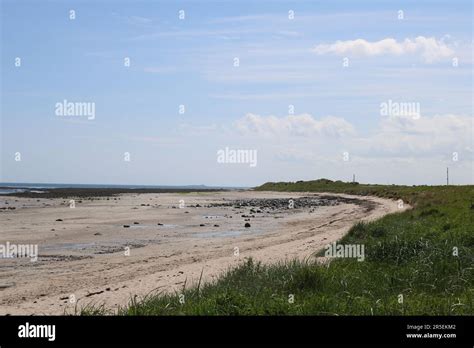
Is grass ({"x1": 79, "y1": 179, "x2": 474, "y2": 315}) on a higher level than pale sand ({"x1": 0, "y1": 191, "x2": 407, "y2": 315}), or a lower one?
higher

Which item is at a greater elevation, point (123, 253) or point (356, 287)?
point (356, 287)

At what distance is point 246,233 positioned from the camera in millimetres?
30281

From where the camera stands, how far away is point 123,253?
22078 mm

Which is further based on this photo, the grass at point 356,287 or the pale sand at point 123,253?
the pale sand at point 123,253

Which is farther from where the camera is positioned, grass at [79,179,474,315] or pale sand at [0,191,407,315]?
pale sand at [0,191,407,315]

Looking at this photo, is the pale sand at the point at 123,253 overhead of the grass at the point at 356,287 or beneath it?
beneath

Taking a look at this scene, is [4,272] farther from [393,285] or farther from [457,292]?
[457,292]

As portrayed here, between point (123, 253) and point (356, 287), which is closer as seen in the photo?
point (356, 287)

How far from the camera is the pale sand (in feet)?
48.4

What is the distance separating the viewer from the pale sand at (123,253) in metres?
14.7
